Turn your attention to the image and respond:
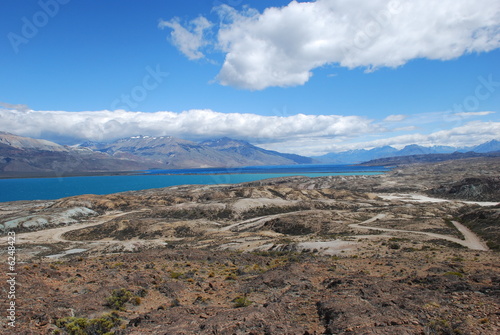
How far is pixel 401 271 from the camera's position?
21.7 m

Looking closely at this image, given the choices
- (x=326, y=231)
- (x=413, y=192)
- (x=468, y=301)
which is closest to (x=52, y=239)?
(x=326, y=231)

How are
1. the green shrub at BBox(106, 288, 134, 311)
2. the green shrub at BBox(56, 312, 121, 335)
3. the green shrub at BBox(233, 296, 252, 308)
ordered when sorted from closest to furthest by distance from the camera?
1. the green shrub at BBox(56, 312, 121, 335)
2. the green shrub at BBox(106, 288, 134, 311)
3. the green shrub at BBox(233, 296, 252, 308)

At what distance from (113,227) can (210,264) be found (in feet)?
143

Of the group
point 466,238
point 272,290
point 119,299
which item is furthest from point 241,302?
point 466,238

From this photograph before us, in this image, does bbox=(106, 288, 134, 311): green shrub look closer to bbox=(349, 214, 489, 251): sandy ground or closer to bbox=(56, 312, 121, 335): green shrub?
bbox=(56, 312, 121, 335): green shrub

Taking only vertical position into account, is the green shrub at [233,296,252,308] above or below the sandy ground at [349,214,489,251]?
above

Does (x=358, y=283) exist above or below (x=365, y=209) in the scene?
above

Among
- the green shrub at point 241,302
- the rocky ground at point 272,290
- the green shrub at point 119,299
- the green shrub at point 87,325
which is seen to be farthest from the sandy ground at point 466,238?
the green shrub at point 87,325

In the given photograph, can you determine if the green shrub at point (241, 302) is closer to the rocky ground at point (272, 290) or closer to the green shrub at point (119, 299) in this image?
the rocky ground at point (272, 290)

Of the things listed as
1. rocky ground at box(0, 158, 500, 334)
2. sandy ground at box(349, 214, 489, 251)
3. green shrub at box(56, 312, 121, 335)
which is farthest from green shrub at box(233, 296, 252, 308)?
sandy ground at box(349, 214, 489, 251)

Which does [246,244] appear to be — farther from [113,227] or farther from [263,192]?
[263,192]

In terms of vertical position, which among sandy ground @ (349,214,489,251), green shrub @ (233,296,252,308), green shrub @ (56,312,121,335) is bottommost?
sandy ground @ (349,214,489,251)

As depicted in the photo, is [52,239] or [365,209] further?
[365,209]

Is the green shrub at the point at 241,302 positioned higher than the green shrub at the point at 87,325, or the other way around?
the green shrub at the point at 87,325
